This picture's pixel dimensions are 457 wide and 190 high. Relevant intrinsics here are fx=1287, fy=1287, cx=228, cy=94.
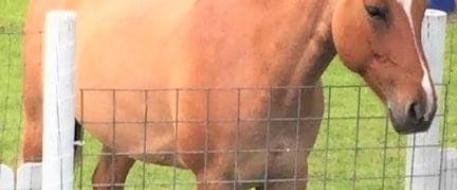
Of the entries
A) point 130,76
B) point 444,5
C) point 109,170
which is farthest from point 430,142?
point 444,5

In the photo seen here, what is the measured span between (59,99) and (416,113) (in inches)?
48.8

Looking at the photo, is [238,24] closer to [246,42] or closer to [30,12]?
[246,42]

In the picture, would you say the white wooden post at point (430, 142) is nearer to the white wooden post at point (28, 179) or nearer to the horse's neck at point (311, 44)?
the horse's neck at point (311, 44)

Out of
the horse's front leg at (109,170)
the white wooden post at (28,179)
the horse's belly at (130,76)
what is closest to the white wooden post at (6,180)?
the white wooden post at (28,179)

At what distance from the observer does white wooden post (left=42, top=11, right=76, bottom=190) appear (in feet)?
12.3

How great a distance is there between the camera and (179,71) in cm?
517

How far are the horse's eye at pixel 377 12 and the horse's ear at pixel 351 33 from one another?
0.03m

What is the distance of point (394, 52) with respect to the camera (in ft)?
14.3

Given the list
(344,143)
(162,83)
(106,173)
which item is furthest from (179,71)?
(344,143)

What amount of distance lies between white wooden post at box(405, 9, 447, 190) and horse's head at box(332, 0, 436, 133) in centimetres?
37

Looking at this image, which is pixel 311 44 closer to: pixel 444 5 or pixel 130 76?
pixel 130 76

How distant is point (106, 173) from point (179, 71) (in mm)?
1432

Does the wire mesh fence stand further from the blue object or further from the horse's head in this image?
the blue object

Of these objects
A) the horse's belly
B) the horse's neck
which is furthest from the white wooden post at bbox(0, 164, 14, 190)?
the horse's neck
